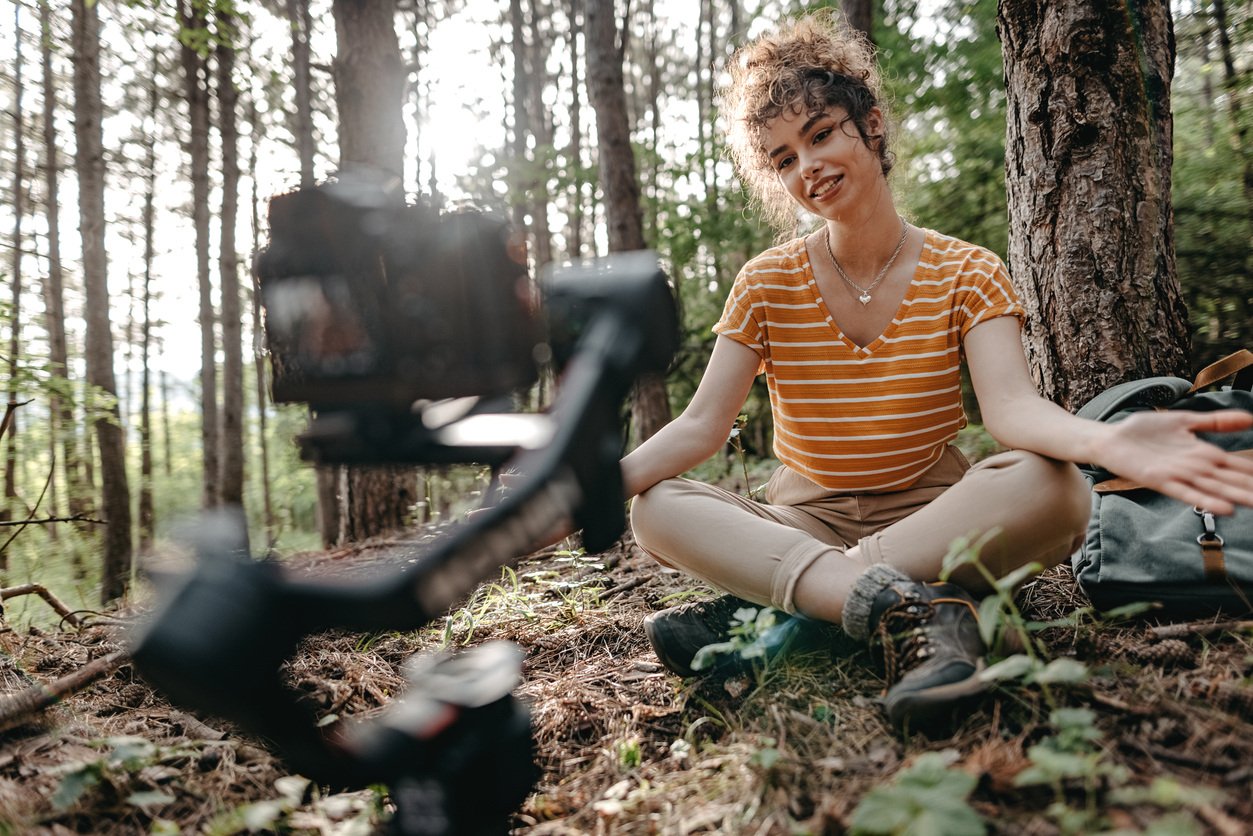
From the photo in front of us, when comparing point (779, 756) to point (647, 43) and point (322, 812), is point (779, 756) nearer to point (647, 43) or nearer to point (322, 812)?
point (322, 812)

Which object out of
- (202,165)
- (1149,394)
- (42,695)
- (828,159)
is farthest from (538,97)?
(42,695)

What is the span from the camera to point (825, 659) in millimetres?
1634

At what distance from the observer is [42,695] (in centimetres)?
166

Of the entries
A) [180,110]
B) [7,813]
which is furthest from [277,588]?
[180,110]

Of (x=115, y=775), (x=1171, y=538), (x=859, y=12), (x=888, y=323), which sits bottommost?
(x=115, y=775)

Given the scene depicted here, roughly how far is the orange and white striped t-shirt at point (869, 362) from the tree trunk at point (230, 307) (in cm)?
742

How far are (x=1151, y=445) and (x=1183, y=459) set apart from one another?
0.18 feet

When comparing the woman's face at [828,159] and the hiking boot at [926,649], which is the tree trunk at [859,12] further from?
the hiking boot at [926,649]

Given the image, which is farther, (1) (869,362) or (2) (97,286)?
(2) (97,286)

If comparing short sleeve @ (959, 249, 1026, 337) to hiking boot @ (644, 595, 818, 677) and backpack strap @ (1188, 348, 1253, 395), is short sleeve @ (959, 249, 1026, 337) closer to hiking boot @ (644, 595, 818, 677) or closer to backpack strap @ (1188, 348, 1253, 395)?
backpack strap @ (1188, 348, 1253, 395)

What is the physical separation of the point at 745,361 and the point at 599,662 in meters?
0.98

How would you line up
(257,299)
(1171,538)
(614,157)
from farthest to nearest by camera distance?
1. (614,157)
2. (1171,538)
3. (257,299)

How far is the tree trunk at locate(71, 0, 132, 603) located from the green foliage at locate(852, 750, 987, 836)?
7.30 metres

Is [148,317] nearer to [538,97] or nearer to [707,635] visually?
[538,97]
